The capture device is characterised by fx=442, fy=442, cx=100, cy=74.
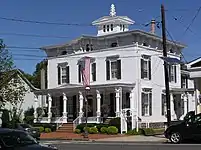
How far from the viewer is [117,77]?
1615 inches

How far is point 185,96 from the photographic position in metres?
45.6

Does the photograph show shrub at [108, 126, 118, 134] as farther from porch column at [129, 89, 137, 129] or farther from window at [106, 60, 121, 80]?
window at [106, 60, 121, 80]

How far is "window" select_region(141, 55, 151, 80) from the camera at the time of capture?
4034cm

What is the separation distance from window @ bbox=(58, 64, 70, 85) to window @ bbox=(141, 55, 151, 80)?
8580mm

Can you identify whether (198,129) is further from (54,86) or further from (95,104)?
(54,86)

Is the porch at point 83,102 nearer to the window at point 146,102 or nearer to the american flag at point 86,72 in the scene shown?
the american flag at point 86,72

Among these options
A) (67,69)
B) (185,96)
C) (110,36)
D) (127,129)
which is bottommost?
(127,129)

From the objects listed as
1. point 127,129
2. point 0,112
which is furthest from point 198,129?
point 0,112

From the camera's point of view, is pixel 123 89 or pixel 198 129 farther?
pixel 123 89

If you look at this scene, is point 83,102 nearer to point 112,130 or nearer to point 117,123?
point 117,123

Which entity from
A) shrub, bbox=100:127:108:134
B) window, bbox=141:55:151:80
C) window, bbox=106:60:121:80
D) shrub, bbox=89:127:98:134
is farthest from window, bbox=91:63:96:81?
shrub, bbox=100:127:108:134

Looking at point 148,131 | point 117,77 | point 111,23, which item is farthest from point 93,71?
point 148,131

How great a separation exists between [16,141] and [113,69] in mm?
30054

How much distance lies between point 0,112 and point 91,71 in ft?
34.1
